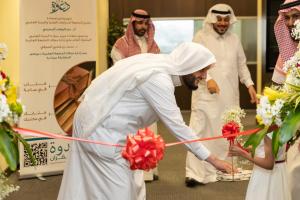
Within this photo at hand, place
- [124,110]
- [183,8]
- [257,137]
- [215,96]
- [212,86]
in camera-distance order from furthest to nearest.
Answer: [183,8], [215,96], [212,86], [124,110], [257,137]

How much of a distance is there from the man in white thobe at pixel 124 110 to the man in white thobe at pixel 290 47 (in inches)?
24.9

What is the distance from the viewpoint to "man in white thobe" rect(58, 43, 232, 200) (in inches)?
114

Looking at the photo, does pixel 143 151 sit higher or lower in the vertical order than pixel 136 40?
lower

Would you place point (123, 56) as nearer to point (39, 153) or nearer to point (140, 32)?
point (140, 32)

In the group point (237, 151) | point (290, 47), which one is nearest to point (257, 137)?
point (237, 151)

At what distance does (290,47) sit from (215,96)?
82.2 inches

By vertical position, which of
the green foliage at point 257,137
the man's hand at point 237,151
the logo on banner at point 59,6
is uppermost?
the logo on banner at point 59,6

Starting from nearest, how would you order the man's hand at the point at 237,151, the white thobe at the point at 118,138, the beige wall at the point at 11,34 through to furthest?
the white thobe at the point at 118,138
the man's hand at the point at 237,151
the beige wall at the point at 11,34

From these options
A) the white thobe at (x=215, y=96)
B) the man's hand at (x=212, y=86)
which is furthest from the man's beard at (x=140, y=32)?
the man's hand at (x=212, y=86)

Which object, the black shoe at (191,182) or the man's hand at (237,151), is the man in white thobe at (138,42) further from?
the man's hand at (237,151)

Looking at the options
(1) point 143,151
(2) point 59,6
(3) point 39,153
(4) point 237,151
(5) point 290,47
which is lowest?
(3) point 39,153

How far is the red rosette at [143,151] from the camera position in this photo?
2400mm

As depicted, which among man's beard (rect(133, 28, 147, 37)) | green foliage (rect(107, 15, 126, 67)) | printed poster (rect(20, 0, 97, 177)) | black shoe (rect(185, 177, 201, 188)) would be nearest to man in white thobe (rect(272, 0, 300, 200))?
black shoe (rect(185, 177, 201, 188))

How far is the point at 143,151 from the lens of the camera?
2404 mm
